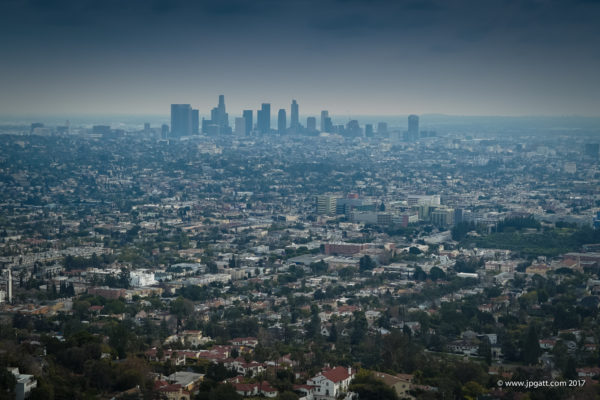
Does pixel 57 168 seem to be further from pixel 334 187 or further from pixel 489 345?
pixel 489 345

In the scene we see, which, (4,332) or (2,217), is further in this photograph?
(2,217)

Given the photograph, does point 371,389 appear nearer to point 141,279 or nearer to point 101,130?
point 141,279

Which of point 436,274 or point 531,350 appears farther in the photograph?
point 436,274

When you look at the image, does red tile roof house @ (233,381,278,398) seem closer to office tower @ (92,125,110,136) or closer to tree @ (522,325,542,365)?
tree @ (522,325,542,365)

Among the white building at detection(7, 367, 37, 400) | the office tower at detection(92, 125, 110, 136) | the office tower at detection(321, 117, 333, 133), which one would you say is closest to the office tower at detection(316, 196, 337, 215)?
the white building at detection(7, 367, 37, 400)

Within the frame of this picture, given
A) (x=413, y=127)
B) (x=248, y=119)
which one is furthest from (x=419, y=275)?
(x=413, y=127)

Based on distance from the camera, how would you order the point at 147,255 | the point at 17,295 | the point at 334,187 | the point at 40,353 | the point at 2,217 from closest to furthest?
the point at 40,353
the point at 17,295
the point at 147,255
the point at 2,217
the point at 334,187

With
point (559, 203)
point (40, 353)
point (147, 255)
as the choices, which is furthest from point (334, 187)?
point (40, 353)

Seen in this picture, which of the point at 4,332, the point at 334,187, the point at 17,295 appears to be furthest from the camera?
the point at 334,187
